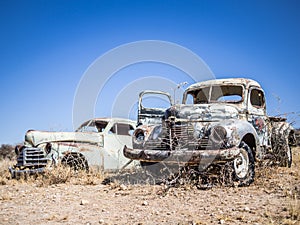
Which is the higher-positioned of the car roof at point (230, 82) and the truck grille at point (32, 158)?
the car roof at point (230, 82)

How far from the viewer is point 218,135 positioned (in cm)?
496

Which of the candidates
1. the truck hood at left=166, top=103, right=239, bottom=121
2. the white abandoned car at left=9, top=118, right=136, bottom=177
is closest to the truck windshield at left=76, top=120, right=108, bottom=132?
the white abandoned car at left=9, top=118, right=136, bottom=177

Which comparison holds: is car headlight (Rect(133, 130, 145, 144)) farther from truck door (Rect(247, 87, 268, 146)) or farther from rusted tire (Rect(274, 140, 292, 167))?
rusted tire (Rect(274, 140, 292, 167))

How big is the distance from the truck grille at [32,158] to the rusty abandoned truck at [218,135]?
194cm

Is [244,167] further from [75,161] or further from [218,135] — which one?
[75,161]

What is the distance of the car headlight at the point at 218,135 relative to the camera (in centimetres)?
494

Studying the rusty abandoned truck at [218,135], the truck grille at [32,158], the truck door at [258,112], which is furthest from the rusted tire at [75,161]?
the truck door at [258,112]

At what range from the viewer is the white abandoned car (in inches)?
248

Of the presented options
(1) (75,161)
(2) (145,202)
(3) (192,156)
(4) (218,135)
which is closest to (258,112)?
(4) (218,135)

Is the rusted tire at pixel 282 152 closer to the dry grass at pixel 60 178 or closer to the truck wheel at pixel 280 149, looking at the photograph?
the truck wheel at pixel 280 149

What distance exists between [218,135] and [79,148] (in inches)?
130

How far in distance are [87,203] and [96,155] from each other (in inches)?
106

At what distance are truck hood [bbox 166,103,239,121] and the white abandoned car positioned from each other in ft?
5.38

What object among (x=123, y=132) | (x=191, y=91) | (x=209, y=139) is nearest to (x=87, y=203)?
(x=209, y=139)
